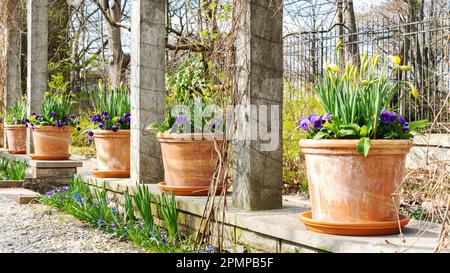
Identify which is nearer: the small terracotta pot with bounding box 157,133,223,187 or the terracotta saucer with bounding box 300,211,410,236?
the terracotta saucer with bounding box 300,211,410,236

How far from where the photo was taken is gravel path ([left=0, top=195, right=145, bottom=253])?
3404 mm

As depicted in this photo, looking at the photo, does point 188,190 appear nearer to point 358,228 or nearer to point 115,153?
point 115,153

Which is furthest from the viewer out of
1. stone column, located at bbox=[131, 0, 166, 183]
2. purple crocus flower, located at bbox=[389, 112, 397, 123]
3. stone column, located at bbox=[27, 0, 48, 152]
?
stone column, located at bbox=[27, 0, 48, 152]

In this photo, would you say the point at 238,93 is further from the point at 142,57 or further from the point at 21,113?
the point at 21,113

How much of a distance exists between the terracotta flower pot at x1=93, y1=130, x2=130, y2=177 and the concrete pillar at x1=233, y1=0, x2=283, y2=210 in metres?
1.86

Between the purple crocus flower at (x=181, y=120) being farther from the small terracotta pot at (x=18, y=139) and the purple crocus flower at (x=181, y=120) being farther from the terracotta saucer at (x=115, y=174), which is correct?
the small terracotta pot at (x=18, y=139)

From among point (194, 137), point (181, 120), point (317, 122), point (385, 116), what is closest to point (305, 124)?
point (317, 122)

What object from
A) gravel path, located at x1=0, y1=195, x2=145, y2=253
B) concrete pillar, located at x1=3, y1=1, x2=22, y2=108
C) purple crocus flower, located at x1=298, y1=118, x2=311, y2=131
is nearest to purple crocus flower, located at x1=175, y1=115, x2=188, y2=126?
gravel path, located at x1=0, y1=195, x2=145, y2=253

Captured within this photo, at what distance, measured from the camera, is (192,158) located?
3.64 meters

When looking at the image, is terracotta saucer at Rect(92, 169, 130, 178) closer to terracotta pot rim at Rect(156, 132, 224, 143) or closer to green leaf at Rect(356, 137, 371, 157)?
terracotta pot rim at Rect(156, 132, 224, 143)

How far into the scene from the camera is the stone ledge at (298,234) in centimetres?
215

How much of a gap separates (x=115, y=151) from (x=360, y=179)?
282 cm

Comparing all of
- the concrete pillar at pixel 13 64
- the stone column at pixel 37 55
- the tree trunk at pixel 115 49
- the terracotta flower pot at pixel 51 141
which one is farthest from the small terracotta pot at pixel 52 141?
the concrete pillar at pixel 13 64
